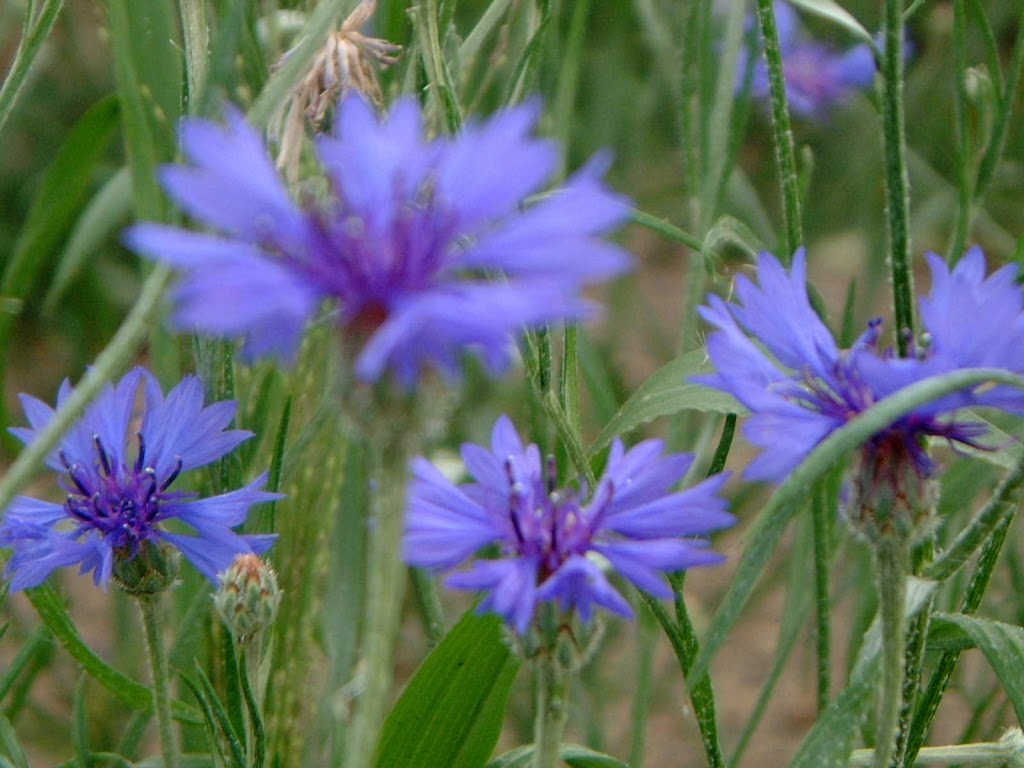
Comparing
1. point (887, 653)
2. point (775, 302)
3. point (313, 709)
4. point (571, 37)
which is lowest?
point (313, 709)

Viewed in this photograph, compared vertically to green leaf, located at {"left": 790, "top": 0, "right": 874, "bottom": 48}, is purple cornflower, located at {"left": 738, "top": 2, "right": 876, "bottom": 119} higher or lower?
higher

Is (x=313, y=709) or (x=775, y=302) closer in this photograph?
(x=775, y=302)

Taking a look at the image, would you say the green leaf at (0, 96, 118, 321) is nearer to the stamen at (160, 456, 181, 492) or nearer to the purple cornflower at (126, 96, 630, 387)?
the stamen at (160, 456, 181, 492)

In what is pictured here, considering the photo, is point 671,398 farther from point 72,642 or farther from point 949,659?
point 72,642

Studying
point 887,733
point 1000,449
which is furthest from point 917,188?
point 887,733

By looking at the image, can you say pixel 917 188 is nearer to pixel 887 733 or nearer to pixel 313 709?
pixel 313 709

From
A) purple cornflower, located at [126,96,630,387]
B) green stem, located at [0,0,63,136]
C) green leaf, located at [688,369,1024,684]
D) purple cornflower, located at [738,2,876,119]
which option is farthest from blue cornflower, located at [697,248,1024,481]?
purple cornflower, located at [738,2,876,119]
